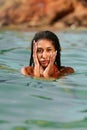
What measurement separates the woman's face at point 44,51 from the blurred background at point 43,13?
2253cm

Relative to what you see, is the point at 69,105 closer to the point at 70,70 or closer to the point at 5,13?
the point at 70,70

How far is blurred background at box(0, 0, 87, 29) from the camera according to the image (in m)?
30.0

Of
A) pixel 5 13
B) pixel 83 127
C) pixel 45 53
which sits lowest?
pixel 83 127

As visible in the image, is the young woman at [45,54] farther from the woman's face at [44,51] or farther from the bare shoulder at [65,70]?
the bare shoulder at [65,70]

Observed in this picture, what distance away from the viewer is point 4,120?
4.76 m

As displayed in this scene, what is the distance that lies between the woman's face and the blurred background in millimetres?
22531

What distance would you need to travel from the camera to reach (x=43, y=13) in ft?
104

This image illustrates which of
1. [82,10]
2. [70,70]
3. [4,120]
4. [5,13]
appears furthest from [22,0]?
[4,120]

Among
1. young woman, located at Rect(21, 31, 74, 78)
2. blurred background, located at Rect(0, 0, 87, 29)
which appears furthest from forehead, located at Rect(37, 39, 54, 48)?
blurred background, located at Rect(0, 0, 87, 29)

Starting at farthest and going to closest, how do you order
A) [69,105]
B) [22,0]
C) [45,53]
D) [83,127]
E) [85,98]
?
[22,0], [45,53], [85,98], [69,105], [83,127]

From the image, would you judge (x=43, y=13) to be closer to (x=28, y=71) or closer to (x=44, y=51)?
(x=28, y=71)

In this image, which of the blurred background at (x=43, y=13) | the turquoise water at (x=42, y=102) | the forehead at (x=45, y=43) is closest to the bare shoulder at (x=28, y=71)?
the turquoise water at (x=42, y=102)

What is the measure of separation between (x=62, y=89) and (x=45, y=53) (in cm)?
61

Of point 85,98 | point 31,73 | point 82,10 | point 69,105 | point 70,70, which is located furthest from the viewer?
point 82,10
